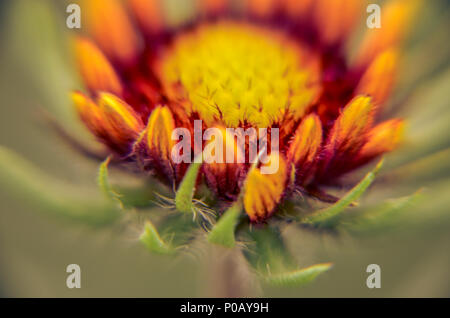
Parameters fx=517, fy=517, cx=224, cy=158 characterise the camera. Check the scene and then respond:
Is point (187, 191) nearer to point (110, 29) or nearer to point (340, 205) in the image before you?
point (340, 205)

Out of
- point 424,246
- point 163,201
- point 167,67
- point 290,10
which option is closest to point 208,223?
point 163,201

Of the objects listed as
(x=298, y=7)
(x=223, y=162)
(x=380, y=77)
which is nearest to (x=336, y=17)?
(x=298, y=7)

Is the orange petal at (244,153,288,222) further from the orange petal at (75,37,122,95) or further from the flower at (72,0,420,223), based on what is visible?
the orange petal at (75,37,122,95)

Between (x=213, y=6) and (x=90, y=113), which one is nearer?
(x=90, y=113)

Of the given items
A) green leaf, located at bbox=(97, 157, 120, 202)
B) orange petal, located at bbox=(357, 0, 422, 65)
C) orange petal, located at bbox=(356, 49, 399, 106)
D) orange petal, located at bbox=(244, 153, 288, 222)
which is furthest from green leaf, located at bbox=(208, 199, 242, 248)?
orange petal, located at bbox=(357, 0, 422, 65)
